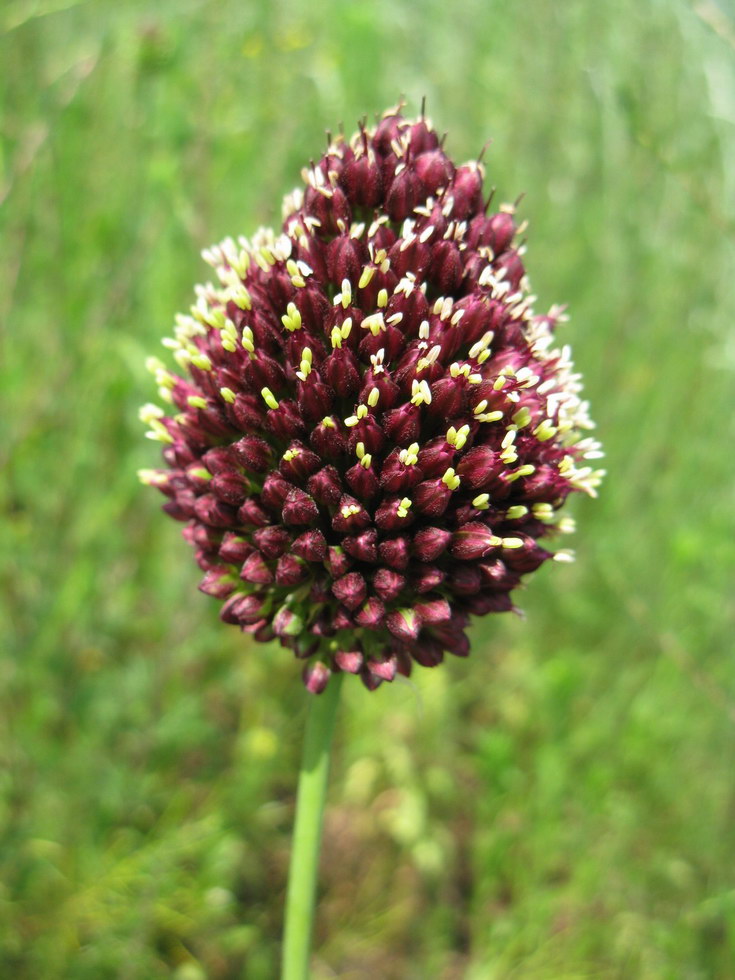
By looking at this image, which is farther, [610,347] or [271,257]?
[610,347]

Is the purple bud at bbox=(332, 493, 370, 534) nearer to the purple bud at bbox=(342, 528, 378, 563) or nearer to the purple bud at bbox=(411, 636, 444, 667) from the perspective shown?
the purple bud at bbox=(342, 528, 378, 563)

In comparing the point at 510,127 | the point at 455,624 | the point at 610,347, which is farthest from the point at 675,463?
the point at 455,624

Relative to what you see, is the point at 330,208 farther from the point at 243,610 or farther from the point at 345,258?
the point at 243,610

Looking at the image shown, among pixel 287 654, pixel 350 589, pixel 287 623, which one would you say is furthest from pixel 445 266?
pixel 287 654

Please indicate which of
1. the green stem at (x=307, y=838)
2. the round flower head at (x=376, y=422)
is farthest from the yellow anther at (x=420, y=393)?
the green stem at (x=307, y=838)

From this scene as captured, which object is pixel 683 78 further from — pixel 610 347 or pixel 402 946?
pixel 402 946

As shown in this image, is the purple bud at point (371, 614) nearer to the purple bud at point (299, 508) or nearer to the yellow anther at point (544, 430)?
the purple bud at point (299, 508)

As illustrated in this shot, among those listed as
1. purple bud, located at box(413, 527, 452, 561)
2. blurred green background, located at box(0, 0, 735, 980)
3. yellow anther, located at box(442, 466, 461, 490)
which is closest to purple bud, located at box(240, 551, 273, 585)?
purple bud, located at box(413, 527, 452, 561)
